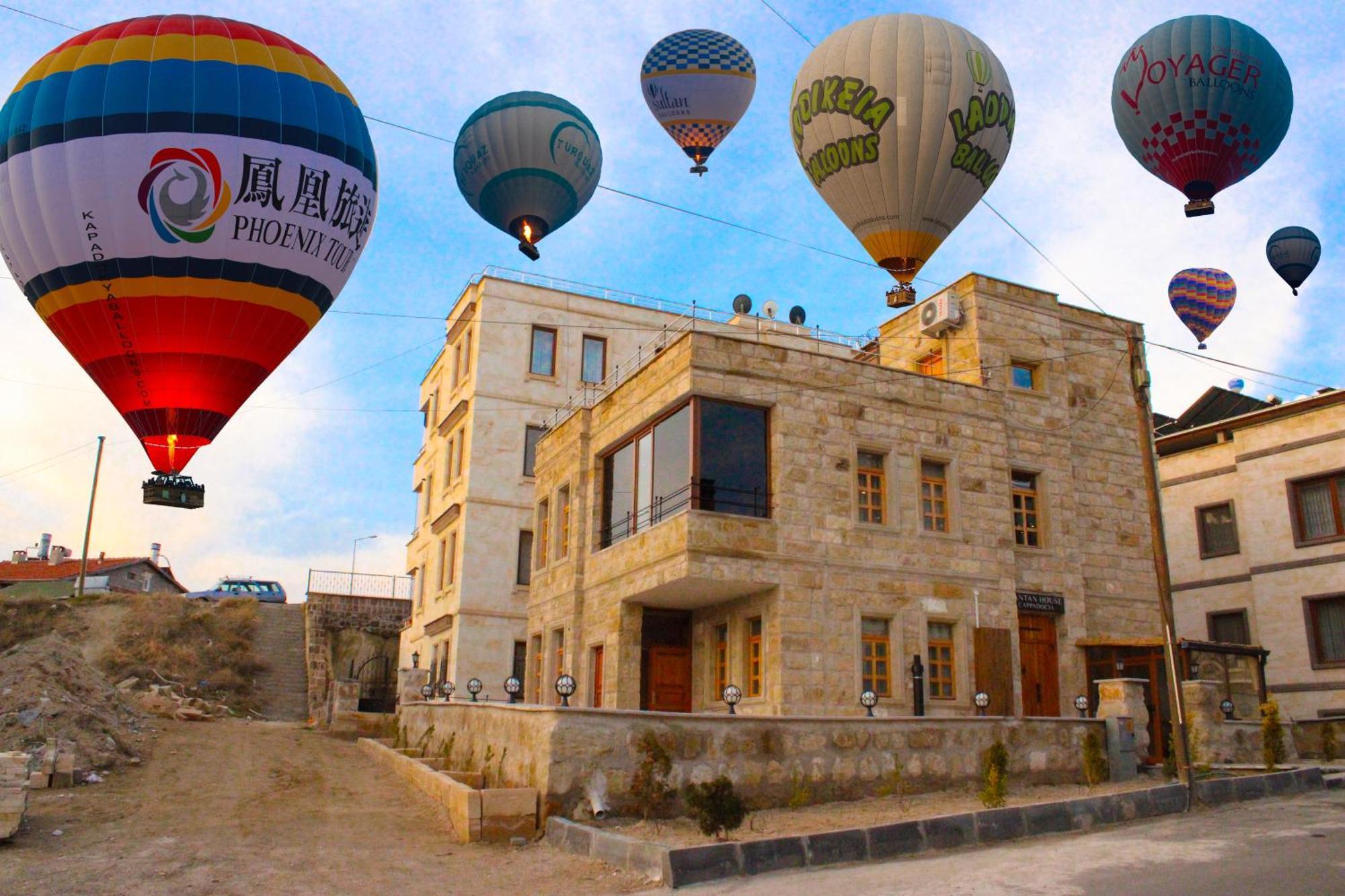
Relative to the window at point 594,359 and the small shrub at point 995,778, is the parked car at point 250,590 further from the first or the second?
the small shrub at point 995,778

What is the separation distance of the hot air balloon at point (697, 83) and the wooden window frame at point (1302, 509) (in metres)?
16.3

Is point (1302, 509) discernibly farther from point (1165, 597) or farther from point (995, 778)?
point (995, 778)

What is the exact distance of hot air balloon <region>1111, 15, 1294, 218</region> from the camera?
20516mm

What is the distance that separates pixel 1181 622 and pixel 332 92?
25433 mm

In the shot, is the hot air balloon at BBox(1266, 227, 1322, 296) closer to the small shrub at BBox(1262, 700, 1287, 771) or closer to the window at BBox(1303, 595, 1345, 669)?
the window at BBox(1303, 595, 1345, 669)

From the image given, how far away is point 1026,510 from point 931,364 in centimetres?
387

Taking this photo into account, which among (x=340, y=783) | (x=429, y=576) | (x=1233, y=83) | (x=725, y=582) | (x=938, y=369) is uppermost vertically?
(x=1233, y=83)

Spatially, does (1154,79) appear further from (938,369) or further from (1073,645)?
(1073,645)

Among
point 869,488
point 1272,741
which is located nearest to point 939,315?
point 869,488

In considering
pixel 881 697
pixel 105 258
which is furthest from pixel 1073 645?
pixel 105 258

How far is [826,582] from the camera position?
63.2 ft

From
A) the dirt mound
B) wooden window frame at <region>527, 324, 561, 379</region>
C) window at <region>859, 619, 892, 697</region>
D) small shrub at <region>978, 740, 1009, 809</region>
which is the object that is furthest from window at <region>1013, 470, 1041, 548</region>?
the dirt mound

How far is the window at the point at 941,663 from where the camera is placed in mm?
19766

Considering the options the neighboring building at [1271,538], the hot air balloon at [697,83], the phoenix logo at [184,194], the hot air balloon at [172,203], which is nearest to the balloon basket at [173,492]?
the hot air balloon at [172,203]
